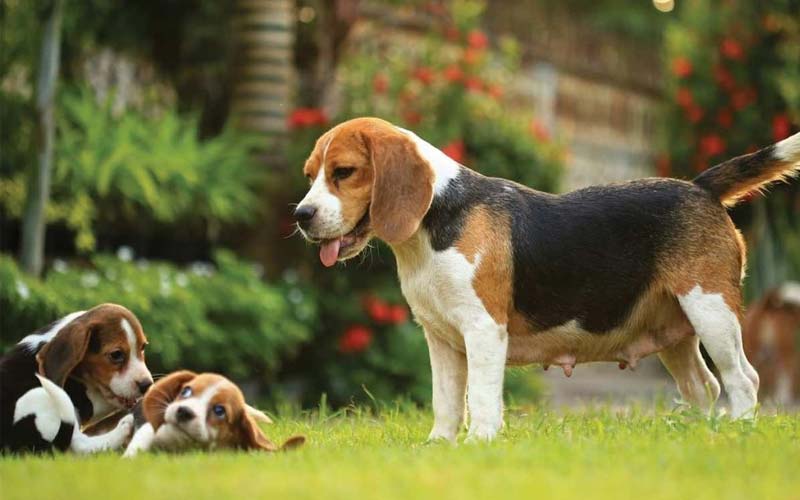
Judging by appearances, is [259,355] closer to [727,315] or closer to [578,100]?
[727,315]

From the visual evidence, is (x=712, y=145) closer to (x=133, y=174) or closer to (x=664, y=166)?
(x=664, y=166)

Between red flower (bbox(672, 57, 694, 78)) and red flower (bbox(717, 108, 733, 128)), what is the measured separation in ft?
2.43

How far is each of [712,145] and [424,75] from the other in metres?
5.23

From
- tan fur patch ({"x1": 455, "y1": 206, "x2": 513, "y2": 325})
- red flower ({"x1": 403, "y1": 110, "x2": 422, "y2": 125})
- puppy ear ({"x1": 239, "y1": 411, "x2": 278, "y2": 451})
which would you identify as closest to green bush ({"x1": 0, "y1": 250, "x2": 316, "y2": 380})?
red flower ({"x1": 403, "y1": 110, "x2": 422, "y2": 125})

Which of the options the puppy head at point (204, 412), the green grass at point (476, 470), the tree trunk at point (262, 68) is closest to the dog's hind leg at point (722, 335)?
the green grass at point (476, 470)

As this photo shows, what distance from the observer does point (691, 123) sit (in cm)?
1745

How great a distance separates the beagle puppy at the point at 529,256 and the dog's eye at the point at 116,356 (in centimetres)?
110

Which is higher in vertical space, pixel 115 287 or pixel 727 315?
pixel 727 315

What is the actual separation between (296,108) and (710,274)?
7825 millimetres

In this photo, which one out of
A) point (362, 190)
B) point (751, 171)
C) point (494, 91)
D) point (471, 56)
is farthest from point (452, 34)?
point (362, 190)

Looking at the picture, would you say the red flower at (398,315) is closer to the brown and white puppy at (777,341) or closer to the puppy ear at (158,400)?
the brown and white puppy at (777,341)

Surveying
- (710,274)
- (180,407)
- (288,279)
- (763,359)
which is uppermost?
(710,274)

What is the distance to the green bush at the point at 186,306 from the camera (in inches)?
371

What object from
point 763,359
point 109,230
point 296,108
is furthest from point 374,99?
point 763,359
